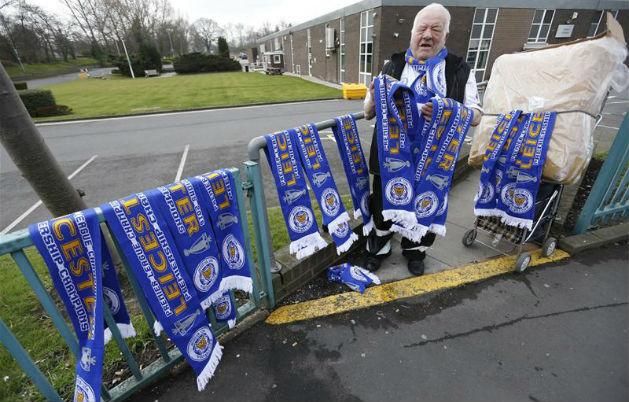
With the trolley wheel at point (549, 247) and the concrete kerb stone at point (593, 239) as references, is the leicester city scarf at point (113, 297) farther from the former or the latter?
the concrete kerb stone at point (593, 239)

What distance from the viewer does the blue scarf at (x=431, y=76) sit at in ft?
7.50

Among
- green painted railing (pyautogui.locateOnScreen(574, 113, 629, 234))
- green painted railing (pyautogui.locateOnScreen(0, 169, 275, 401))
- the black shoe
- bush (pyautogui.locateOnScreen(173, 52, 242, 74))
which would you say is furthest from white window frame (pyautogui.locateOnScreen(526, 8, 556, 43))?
bush (pyautogui.locateOnScreen(173, 52, 242, 74))

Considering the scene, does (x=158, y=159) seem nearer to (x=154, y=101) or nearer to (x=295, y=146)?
(x=295, y=146)

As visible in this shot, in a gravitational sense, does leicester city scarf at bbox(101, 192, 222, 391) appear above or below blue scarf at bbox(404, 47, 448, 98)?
below

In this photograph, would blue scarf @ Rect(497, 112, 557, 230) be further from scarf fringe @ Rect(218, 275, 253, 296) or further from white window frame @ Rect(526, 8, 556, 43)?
white window frame @ Rect(526, 8, 556, 43)

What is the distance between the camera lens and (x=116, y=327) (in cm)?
161

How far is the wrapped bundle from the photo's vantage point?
7.47 feet

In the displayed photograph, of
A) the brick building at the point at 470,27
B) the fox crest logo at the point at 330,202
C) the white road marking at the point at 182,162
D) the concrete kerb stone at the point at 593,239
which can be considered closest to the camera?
the fox crest logo at the point at 330,202

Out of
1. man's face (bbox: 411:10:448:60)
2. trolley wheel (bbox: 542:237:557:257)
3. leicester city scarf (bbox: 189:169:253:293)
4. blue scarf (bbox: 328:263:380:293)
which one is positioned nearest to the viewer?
leicester city scarf (bbox: 189:169:253:293)

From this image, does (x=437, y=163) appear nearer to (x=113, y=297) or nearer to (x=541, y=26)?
(x=113, y=297)

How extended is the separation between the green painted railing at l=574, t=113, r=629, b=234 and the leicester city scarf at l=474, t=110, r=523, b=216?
106 cm

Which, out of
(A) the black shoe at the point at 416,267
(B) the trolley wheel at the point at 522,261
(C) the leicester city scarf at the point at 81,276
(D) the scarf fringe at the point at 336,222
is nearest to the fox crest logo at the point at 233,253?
(C) the leicester city scarf at the point at 81,276

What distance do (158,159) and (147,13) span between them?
195 feet

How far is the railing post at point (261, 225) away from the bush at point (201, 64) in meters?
45.6
